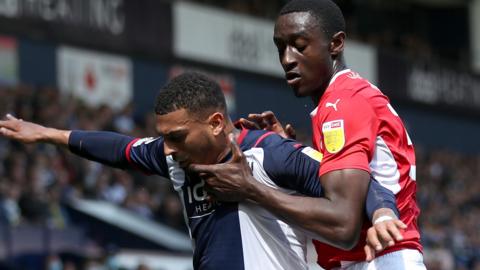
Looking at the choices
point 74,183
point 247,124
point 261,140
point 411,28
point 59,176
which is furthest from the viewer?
point 411,28

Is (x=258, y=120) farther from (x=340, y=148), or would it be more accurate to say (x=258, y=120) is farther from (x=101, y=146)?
(x=340, y=148)

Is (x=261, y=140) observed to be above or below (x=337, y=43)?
below

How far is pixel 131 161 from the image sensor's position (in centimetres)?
542

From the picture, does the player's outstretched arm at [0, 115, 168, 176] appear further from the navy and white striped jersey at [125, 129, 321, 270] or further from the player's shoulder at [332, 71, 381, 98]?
the player's shoulder at [332, 71, 381, 98]

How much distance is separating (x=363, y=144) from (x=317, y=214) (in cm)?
34

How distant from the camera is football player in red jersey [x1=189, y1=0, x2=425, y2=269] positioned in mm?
4621

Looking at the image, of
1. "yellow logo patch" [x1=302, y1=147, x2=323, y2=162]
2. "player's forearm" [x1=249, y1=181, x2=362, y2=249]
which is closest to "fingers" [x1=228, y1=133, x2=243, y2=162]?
"player's forearm" [x1=249, y1=181, x2=362, y2=249]

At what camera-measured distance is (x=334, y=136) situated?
470 cm

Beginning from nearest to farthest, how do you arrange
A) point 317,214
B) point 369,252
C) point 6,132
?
point 369,252 → point 317,214 → point 6,132

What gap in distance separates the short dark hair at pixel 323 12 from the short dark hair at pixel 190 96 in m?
0.50

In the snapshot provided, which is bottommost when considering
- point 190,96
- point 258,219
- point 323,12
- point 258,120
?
point 258,219

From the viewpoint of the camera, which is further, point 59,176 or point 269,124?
point 59,176

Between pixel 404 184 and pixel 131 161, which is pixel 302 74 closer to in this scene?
pixel 404 184

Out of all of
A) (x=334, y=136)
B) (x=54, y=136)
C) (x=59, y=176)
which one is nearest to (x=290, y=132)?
(x=334, y=136)
